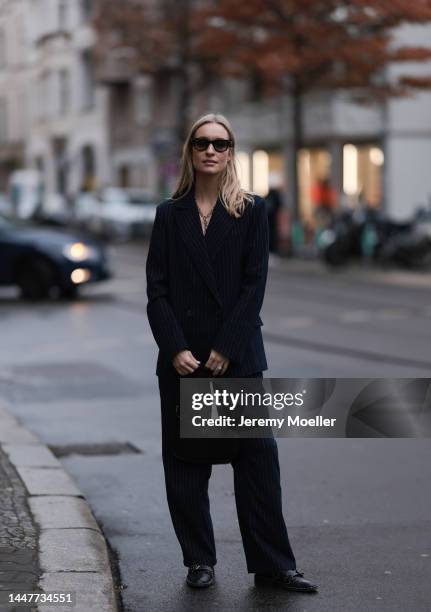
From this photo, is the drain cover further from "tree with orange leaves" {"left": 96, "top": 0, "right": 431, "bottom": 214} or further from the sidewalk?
"tree with orange leaves" {"left": 96, "top": 0, "right": 431, "bottom": 214}

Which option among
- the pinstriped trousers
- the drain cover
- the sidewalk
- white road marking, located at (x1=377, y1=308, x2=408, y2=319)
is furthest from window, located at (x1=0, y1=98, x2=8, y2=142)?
the pinstriped trousers

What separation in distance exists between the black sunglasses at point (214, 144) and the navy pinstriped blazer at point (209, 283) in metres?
0.20

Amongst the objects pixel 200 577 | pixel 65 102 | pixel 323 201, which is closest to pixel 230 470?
pixel 200 577

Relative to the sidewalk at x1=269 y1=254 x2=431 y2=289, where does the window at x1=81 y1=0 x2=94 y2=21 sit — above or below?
above

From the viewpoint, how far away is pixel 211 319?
5316 mm

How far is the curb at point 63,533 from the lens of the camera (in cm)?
511

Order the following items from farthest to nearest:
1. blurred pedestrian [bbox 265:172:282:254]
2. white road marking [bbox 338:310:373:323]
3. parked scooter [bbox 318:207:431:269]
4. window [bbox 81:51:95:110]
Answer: window [bbox 81:51:95:110]
blurred pedestrian [bbox 265:172:282:254]
parked scooter [bbox 318:207:431:269]
white road marking [bbox 338:310:373:323]

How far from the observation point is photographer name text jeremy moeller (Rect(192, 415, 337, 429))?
5230 mm

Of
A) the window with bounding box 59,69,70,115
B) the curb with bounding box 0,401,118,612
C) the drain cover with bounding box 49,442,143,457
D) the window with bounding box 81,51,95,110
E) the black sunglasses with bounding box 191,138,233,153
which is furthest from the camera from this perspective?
the window with bounding box 59,69,70,115

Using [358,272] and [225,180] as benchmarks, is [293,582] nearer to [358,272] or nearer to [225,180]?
[225,180]

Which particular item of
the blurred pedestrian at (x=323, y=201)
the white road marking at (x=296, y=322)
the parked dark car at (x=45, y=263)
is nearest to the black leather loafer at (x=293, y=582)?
the white road marking at (x=296, y=322)

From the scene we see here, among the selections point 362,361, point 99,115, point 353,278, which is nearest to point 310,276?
point 353,278

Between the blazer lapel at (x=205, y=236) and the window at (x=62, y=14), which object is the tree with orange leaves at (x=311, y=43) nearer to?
the blazer lapel at (x=205, y=236)

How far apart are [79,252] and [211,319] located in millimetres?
15489
